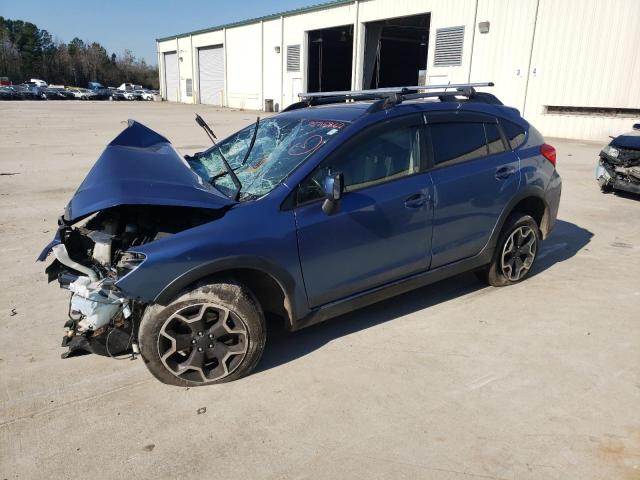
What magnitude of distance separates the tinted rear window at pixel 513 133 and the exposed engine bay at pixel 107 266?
2834 mm

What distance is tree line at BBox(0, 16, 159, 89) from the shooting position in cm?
8456

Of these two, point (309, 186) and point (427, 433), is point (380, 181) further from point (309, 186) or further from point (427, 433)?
point (427, 433)

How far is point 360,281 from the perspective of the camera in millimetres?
3635

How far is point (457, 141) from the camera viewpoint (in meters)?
4.16

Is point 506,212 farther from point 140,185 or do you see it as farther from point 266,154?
point 140,185

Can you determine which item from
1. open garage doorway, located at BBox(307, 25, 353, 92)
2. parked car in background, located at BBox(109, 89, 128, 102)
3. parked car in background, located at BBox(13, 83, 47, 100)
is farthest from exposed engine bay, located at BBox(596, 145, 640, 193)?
parked car in background, located at BBox(13, 83, 47, 100)

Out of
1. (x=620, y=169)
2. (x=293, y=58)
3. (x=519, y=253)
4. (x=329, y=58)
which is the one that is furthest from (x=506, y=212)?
(x=329, y=58)

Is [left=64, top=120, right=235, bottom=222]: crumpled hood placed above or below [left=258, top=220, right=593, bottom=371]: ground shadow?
above

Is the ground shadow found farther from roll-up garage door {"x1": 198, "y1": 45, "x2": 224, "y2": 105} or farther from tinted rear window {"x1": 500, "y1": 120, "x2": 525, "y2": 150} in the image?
roll-up garage door {"x1": 198, "y1": 45, "x2": 224, "y2": 105}

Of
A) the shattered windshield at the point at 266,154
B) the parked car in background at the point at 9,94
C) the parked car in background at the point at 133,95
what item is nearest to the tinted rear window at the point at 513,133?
the shattered windshield at the point at 266,154

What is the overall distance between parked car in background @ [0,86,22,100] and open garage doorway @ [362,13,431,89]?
38501mm

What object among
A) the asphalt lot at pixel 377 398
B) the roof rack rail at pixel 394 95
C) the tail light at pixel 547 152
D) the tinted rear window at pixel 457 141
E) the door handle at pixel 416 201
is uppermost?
the roof rack rail at pixel 394 95

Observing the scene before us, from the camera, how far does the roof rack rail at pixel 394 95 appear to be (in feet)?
12.7

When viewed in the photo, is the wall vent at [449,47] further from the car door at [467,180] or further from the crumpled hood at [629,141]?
the car door at [467,180]
